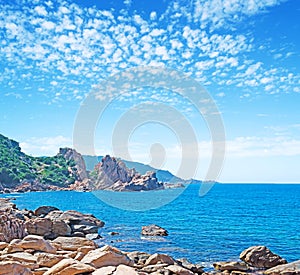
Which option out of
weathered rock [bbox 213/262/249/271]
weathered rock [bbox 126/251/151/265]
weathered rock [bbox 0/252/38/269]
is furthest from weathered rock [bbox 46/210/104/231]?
weathered rock [bbox 0/252/38/269]

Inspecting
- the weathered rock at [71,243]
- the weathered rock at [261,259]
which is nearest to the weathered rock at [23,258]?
the weathered rock at [71,243]

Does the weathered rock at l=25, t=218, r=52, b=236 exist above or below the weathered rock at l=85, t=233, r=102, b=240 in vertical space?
above

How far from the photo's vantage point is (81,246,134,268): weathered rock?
662 inches

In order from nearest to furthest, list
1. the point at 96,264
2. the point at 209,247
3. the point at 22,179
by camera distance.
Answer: the point at 96,264, the point at 209,247, the point at 22,179

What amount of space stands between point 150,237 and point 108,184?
134 meters

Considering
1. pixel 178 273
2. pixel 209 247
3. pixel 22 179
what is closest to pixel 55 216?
pixel 209 247

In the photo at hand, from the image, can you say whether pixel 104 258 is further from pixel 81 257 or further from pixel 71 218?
pixel 71 218

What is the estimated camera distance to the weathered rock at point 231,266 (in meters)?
26.1

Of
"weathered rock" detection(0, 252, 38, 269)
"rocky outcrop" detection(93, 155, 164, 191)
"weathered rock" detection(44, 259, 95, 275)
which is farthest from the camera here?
"rocky outcrop" detection(93, 155, 164, 191)

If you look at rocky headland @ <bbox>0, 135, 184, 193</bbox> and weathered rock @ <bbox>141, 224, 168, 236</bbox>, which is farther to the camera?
rocky headland @ <bbox>0, 135, 184, 193</bbox>

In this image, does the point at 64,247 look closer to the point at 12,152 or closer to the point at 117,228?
the point at 117,228

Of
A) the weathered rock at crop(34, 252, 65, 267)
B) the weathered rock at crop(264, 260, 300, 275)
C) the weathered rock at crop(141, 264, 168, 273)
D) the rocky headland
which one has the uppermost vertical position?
the rocky headland

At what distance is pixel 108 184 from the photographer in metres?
173

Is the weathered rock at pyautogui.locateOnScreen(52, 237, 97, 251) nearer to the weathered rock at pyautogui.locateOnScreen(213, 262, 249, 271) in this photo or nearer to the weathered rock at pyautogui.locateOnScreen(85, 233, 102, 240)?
the weathered rock at pyautogui.locateOnScreen(213, 262, 249, 271)
